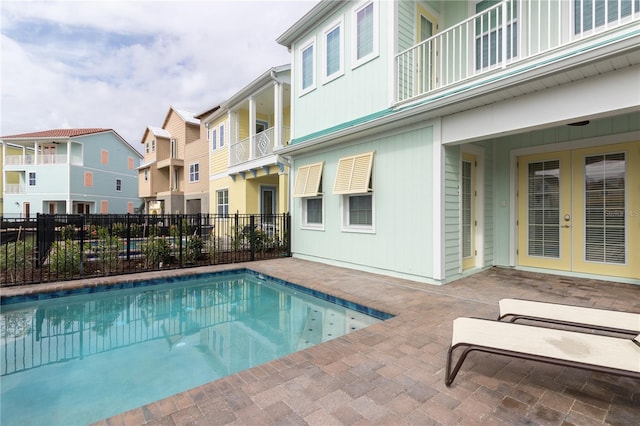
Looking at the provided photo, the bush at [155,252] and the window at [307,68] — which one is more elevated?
the window at [307,68]

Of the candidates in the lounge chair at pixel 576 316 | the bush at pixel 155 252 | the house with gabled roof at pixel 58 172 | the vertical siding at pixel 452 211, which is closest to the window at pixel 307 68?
the vertical siding at pixel 452 211

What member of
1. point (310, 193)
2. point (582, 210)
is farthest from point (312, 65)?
point (582, 210)

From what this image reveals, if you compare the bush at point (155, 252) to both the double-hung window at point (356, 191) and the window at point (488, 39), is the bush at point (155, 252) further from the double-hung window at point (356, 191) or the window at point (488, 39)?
the window at point (488, 39)

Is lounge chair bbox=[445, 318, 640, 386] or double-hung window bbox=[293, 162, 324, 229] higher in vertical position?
double-hung window bbox=[293, 162, 324, 229]

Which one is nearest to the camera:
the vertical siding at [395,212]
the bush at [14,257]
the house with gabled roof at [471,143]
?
the house with gabled roof at [471,143]

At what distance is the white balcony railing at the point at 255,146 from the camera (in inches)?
488

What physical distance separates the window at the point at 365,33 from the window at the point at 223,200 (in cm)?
1027

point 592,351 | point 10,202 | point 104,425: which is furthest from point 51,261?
point 10,202

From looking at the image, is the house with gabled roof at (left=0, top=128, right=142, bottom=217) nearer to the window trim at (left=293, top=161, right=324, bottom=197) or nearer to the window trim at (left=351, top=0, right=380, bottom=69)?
the window trim at (left=293, top=161, right=324, bottom=197)

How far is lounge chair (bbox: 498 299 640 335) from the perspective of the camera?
291 cm

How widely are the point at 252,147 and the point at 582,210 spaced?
35.7 feet

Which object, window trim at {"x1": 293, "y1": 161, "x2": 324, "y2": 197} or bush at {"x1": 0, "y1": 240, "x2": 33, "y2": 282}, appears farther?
window trim at {"x1": 293, "y1": 161, "x2": 324, "y2": 197}

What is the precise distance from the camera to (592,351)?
237 centimetres

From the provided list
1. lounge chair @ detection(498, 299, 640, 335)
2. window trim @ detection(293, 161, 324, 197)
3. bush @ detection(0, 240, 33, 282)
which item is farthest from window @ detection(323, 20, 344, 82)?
bush @ detection(0, 240, 33, 282)
